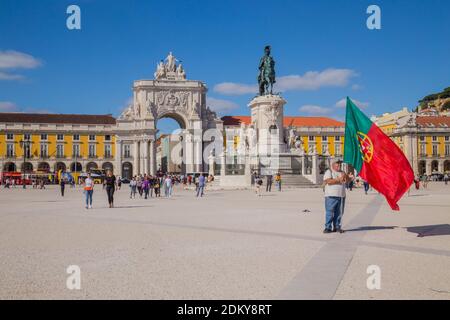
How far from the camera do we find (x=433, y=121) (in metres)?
93.9

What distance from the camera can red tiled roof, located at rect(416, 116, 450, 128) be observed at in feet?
303

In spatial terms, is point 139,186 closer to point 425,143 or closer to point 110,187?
point 110,187

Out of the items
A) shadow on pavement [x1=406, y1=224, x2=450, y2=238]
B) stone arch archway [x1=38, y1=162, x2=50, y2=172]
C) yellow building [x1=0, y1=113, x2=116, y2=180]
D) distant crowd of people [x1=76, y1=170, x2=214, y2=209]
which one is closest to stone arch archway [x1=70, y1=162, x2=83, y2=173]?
yellow building [x1=0, y1=113, x2=116, y2=180]

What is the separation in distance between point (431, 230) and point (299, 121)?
90.0m

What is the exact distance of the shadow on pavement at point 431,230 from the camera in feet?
33.9

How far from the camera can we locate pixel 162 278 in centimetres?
636

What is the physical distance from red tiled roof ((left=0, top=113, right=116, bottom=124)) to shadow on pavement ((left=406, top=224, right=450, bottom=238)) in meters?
87.6

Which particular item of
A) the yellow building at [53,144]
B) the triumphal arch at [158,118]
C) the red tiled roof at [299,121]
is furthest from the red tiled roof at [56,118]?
the red tiled roof at [299,121]

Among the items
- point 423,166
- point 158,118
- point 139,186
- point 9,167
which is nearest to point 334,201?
point 139,186

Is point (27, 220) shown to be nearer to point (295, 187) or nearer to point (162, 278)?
point (162, 278)

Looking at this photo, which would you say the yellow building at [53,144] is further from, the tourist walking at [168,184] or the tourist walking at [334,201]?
the tourist walking at [334,201]

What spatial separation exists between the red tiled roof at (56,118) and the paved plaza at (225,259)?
275ft
